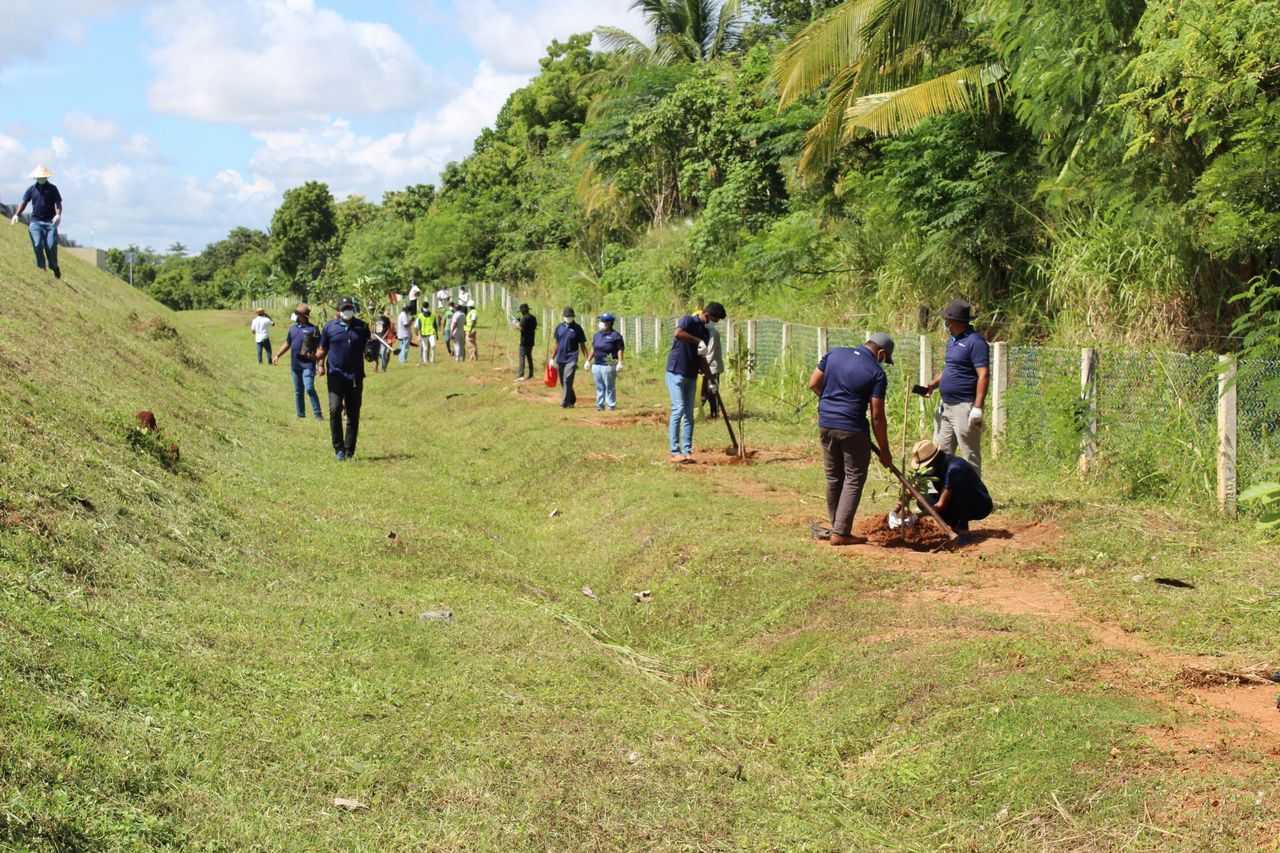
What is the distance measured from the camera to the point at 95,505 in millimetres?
8289

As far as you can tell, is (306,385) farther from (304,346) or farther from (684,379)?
(684,379)

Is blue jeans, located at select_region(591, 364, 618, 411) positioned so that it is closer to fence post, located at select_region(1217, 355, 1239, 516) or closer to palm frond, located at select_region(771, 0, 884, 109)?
palm frond, located at select_region(771, 0, 884, 109)

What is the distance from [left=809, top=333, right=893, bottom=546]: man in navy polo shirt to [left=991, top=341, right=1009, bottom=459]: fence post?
4.00m

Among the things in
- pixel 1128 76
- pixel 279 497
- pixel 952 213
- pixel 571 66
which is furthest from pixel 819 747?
pixel 571 66

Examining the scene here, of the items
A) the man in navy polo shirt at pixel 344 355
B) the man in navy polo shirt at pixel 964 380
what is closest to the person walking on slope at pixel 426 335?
the man in navy polo shirt at pixel 344 355

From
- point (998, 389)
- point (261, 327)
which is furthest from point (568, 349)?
point (261, 327)

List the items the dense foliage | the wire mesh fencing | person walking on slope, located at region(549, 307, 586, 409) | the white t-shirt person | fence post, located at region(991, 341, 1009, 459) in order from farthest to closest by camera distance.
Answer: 1. the white t-shirt person
2. person walking on slope, located at region(549, 307, 586, 409)
3. fence post, located at region(991, 341, 1009, 459)
4. the dense foliage
5. the wire mesh fencing

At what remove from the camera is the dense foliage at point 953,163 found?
11359 mm

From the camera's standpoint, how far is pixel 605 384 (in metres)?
18.8

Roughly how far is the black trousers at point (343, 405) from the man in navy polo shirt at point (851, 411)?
6605 millimetres

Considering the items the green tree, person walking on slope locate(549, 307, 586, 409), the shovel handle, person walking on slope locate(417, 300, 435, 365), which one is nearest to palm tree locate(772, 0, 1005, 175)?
person walking on slope locate(549, 307, 586, 409)

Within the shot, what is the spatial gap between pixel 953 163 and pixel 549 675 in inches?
524

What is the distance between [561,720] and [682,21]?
3463cm

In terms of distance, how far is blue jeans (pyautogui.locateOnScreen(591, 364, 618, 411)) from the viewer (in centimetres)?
1834
